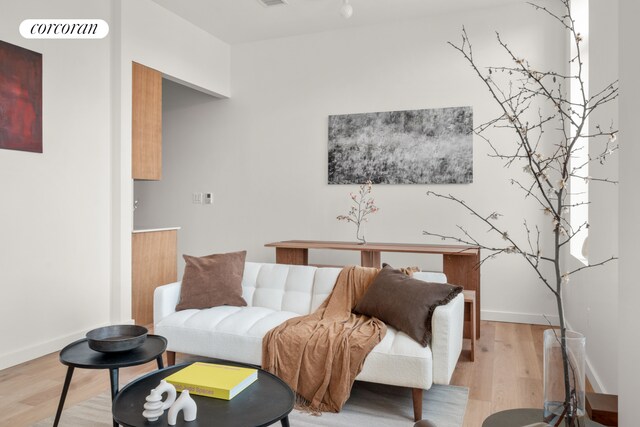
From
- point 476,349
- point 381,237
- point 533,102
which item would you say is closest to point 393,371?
point 476,349

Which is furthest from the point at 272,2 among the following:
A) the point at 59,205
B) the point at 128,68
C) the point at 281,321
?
the point at 281,321

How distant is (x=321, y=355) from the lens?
260cm

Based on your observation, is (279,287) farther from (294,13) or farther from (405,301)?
(294,13)

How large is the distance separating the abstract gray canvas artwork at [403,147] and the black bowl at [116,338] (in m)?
3.14

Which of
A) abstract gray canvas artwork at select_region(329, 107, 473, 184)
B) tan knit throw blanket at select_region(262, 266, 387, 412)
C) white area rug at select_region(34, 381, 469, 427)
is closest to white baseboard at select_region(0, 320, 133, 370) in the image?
white area rug at select_region(34, 381, 469, 427)

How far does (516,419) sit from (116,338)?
5.69 ft

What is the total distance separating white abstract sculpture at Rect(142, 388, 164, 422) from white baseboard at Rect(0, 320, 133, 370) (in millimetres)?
2269

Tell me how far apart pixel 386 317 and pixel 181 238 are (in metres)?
3.65

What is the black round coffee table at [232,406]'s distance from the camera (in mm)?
1560

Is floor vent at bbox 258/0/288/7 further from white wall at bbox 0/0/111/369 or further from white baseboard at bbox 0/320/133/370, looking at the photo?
white baseboard at bbox 0/320/133/370

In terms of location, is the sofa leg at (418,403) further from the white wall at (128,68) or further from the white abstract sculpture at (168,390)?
the white wall at (128,68)

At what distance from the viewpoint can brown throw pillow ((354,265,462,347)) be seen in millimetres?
2572

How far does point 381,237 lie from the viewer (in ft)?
16.1

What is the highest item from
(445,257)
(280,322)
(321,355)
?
(445,257)
